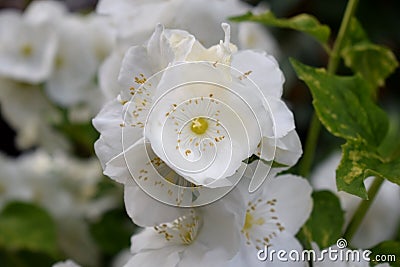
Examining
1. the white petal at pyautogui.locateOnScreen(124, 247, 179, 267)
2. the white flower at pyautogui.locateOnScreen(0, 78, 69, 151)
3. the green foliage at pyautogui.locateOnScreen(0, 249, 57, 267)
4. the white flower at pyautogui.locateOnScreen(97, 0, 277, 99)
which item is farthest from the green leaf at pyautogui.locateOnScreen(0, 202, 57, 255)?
the white petal at pyautogui.locateOnScreen(124, 247, 179, 267)

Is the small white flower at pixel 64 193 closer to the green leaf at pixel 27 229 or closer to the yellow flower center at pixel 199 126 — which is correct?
the green leaf at pixel 27 229

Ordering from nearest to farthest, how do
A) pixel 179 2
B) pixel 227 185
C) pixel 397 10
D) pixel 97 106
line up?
pixel 227 185 → pixel 179 2 → pixel 97 106 → pixel 397 10

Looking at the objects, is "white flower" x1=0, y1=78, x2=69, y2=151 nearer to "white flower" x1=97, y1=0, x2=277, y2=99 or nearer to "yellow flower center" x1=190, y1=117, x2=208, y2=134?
"white flower" x1=97, y1=0, x2=277, y2=99

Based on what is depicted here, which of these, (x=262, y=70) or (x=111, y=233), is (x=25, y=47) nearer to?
(x=111, y=233)

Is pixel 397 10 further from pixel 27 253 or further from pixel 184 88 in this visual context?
pixel 184 88

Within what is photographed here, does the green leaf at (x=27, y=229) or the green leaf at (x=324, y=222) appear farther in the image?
the green leaf at (x=27, y=229)

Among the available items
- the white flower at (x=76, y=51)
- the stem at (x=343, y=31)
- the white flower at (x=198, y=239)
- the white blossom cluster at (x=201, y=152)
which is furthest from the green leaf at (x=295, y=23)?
the white flower at (x=76, y=51)

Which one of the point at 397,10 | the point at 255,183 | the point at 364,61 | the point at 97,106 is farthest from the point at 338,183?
the point at 397,10
